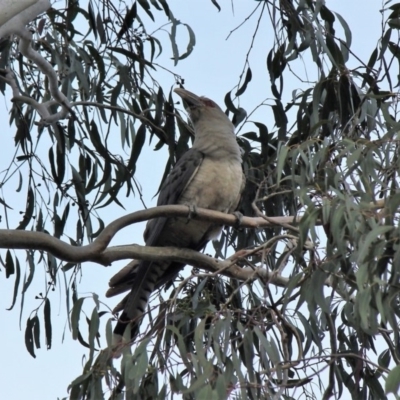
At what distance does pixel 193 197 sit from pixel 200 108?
0.60m

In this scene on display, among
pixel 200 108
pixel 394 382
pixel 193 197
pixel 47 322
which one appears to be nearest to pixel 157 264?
pixel 193 197

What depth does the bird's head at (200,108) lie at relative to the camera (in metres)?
4.91

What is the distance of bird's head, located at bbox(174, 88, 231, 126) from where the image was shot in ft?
16.1

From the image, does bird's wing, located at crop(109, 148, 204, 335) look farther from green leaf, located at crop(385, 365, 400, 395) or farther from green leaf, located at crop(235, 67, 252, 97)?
green leaf, located at crop(385, 365, 400, 395)

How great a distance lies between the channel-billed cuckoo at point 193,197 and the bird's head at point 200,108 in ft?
0.26

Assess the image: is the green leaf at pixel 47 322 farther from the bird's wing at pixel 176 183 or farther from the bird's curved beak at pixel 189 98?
the bird's curved beak at pixel 189 98

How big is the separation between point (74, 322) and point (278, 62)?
1.82 metres

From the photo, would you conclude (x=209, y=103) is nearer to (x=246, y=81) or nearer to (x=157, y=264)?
(x=246, y=81)

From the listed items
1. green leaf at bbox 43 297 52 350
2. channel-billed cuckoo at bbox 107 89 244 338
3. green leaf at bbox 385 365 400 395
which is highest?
channel-billed cuckoo at bbox 107 89 244 338

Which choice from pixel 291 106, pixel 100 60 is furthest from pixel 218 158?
pixel 100 60

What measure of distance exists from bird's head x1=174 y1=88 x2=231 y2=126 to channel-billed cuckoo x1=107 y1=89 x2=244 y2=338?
0.08 metres

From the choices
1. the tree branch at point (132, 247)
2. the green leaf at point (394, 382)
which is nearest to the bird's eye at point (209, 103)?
the tree branch at point (132, 247)

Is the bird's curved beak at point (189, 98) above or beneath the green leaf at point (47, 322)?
above

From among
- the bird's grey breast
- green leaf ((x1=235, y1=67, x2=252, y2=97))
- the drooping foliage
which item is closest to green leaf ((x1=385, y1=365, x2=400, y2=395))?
the drooping foliage
